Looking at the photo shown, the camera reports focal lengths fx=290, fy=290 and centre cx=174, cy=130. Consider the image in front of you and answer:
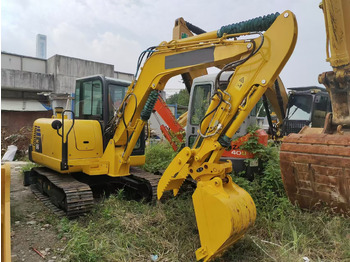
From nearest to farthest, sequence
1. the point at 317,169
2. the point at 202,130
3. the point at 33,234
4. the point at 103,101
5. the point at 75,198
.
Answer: the point at 202,130 → the point at 317,169 → the point at 33,234 → the point at 75,198 → the point at 103,101

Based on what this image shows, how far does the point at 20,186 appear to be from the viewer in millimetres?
6664

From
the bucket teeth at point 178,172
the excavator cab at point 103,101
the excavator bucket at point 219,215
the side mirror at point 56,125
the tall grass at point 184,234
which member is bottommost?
the tall grass at point 184,234

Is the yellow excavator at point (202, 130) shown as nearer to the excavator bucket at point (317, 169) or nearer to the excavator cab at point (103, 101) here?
the excavator cab at point (103, 101)

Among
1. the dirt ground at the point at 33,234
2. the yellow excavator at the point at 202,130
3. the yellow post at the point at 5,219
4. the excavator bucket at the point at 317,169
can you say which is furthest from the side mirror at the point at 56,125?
the excavator bucket at the point at 317,169

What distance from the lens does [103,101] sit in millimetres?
4973

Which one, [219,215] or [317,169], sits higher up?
[317,169]

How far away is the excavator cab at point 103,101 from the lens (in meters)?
4.97

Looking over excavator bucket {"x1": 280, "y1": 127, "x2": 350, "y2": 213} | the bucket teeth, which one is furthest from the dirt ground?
excavator bucket {"x1": 280, "y1": 127, "x2": 350, "y2": 213}

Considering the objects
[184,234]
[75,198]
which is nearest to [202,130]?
[184,234]

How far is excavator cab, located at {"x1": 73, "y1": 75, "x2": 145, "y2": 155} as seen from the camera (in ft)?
16.3

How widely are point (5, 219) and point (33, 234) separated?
2392mm

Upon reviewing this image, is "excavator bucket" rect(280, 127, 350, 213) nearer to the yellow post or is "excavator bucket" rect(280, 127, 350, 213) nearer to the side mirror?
the yellow post

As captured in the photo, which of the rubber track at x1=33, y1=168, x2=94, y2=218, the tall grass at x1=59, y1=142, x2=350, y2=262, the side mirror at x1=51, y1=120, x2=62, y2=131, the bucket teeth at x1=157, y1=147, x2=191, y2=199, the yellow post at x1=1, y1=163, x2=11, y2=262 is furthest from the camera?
the side mirror at x1=51, y1=120, x2=62, y2=131

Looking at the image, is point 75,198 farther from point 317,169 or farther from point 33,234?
point 317,169
